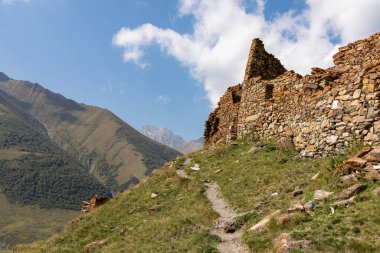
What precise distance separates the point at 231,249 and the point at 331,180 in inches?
204

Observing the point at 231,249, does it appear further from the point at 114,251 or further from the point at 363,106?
the point at 363,106

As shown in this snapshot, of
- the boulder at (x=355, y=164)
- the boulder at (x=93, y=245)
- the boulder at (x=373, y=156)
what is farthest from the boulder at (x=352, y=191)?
the boulder at (x=93, y=245)

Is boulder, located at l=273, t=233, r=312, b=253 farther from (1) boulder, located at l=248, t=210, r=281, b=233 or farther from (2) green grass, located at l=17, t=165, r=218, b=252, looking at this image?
(2) green grass, located at l=17, t=165, r=218, b=252

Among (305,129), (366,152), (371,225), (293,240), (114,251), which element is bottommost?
(114,251)

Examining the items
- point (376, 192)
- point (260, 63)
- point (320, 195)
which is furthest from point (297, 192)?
point (260, 63)

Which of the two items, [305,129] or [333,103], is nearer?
[333,103]

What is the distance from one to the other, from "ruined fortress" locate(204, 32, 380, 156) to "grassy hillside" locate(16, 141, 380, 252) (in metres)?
1.28

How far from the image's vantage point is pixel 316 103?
2191cm

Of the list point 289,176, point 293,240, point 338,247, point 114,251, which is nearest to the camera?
point 338,247

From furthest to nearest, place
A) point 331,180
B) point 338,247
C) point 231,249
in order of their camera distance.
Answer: point 331,180 < point 231,249 < point 338,247

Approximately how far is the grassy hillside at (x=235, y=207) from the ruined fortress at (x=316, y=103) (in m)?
1.28

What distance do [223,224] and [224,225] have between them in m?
0.20

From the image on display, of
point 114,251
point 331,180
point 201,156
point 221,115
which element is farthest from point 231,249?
point 221,115

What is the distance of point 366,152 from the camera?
1544 centimetres
